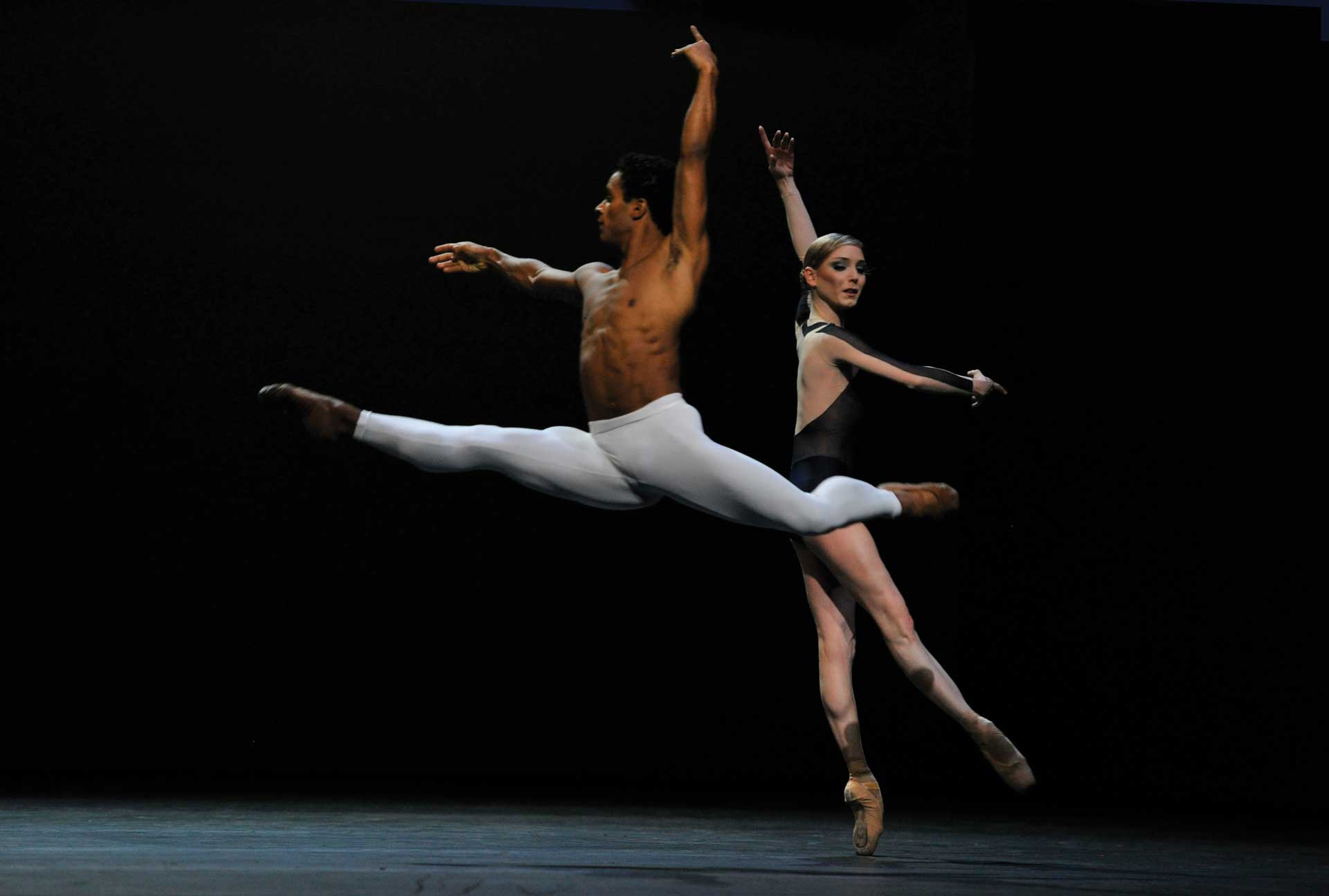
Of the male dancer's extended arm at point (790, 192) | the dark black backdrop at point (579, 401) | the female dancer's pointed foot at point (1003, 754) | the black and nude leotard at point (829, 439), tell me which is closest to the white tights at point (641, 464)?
the black and nude leotard at point (829, 439)

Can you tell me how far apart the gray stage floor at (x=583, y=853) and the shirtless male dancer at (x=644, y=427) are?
908mm

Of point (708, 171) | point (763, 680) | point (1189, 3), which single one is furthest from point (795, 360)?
point (1189, 3)

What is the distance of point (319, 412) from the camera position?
3869 millimetres

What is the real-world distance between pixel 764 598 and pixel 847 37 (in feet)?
7.51

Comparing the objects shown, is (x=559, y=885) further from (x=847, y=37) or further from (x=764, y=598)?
(x=847, y=37)

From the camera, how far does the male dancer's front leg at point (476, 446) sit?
12.7ft

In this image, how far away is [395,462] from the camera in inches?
248

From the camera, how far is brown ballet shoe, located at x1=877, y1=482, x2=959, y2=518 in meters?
4.04

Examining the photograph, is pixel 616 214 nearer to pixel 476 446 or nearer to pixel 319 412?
pixel 476 446

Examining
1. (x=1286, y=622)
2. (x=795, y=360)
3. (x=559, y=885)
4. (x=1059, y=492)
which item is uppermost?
(x=795, y=360)

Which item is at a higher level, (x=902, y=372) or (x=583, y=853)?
(x=902, y=372)

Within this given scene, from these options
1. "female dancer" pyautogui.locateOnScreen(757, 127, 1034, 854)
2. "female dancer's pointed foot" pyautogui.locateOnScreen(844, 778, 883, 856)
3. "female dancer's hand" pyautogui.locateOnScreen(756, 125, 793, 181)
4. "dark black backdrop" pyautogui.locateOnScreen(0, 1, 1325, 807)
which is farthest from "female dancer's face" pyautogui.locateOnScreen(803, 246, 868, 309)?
"dark black backdrop" pyautogui.locateOnScreen(0, 1, 1325, 807)

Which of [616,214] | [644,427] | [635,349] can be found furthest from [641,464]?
[616,214]

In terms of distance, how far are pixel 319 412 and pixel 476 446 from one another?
0.39 meters
